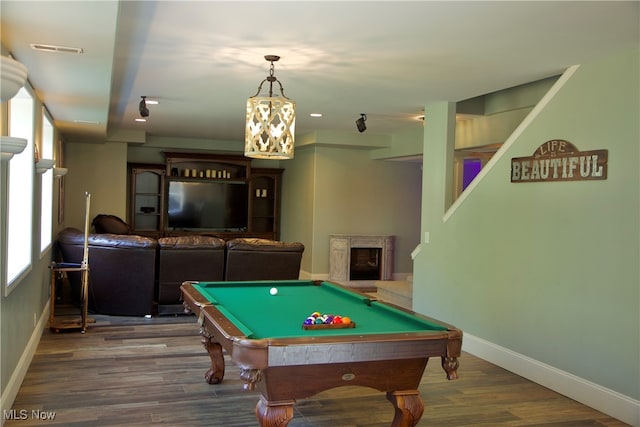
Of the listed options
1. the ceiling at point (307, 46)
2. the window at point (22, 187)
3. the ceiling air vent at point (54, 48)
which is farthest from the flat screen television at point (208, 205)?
the ceiling air vent at point (54, 48)

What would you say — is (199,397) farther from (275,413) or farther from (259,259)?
(259,259)

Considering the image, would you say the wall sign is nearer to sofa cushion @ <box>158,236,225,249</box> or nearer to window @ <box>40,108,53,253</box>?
sofa cushion @ <box>158,236,225,249</box>

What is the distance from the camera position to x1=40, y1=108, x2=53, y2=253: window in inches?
249

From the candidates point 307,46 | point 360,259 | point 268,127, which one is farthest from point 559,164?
point 360,259

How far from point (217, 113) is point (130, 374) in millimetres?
3911

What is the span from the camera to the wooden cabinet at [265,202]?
1193 cm

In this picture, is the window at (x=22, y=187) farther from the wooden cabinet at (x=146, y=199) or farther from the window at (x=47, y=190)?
the wooden cabinet at (x=146, y=199)

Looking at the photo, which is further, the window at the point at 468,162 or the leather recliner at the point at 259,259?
the window at the point at 468,162

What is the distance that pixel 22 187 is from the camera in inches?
187

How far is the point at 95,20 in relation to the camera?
2977 millimetres

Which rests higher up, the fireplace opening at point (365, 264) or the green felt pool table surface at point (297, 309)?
the green felt pool table surface at point (297, 309)

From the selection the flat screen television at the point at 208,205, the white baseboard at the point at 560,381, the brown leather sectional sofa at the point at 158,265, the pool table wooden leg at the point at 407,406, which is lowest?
the white baseboard at the point at 560,381

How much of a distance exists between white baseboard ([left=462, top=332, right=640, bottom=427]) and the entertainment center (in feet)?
22.5

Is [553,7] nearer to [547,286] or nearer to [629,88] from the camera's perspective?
[629,88]
